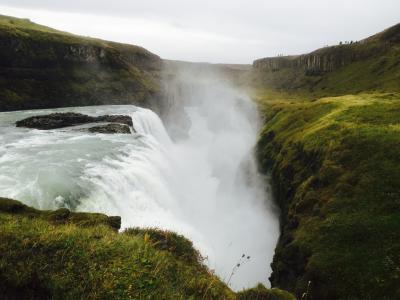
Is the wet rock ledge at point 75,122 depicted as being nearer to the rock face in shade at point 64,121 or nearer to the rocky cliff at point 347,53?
the rock face in shade at point 64,121

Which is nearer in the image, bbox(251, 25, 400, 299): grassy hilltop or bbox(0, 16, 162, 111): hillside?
bbox(251, 25, 400, 299): grassy hilltop

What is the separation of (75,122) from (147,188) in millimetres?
33425

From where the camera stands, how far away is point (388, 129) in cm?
2606

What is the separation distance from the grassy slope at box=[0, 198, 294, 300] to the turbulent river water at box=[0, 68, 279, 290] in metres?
1.46

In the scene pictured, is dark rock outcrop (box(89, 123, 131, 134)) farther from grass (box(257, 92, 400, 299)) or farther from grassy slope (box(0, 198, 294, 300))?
grassy slope (box(0, 198, 294, 300))

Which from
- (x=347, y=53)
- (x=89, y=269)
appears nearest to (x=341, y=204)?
(x=89, y=269)

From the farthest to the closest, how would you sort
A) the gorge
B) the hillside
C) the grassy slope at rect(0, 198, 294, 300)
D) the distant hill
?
the distant hill, the hillside, the gorge, the grassy slope at rect(0, 198, 294, 300)

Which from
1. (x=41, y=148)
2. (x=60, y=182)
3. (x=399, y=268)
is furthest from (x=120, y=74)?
(x=399, y=268)

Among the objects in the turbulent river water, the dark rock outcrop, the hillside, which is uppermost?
the hillside

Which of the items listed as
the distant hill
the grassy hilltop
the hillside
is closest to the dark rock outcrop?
the grassy hilltop

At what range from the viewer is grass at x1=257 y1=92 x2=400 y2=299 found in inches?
651

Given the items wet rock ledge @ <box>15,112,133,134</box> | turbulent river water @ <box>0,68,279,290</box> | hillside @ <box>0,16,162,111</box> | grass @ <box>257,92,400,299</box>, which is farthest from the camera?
hillside @ <box>0,16,162,111</box>

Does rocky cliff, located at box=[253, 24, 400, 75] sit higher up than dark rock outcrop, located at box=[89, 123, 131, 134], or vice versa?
rocky cliff, located at box=[253, 24, 400, 75]

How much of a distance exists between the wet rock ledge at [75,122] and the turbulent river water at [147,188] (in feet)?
8.68
